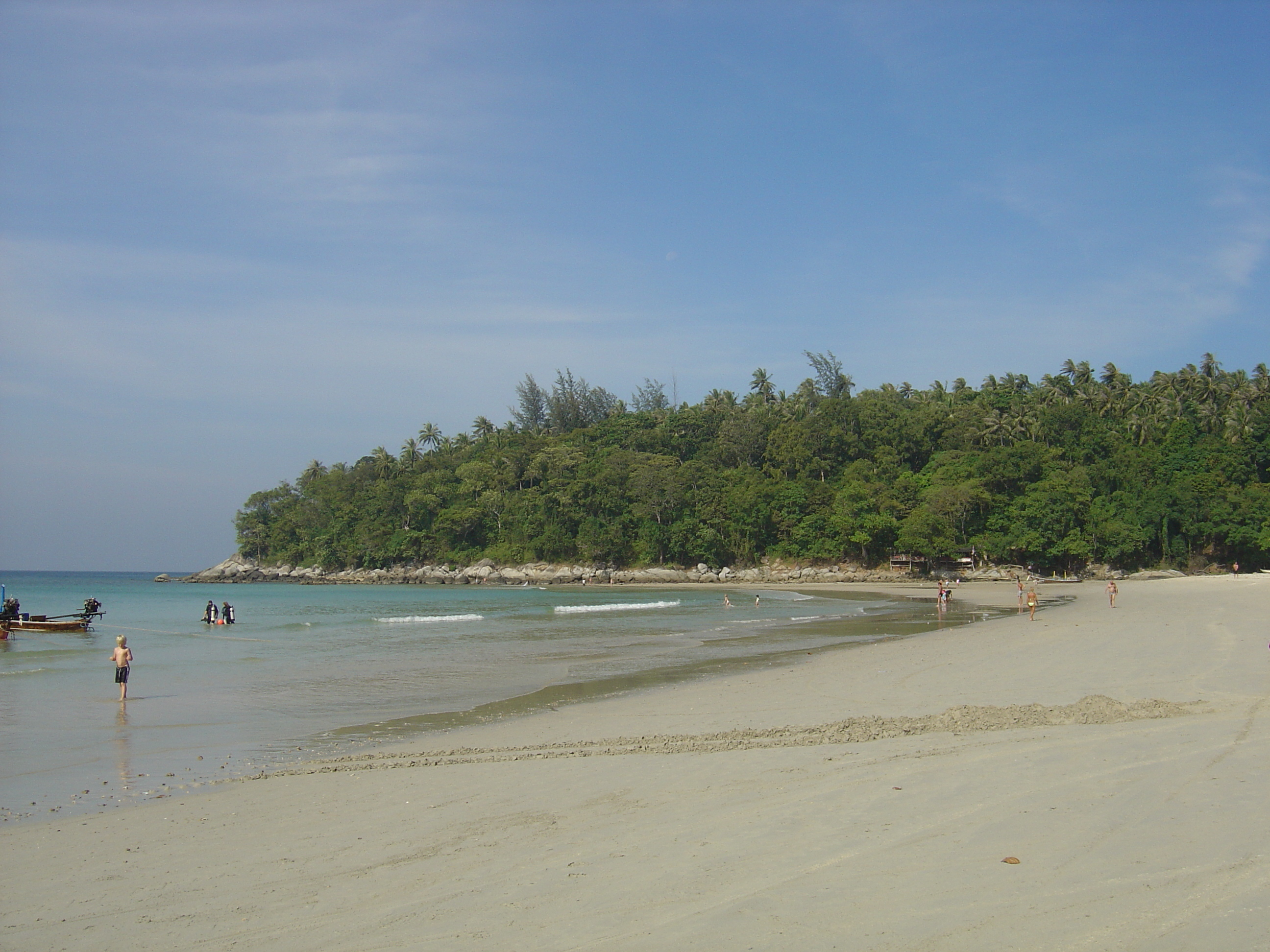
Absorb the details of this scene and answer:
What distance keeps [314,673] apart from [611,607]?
81.2 ft

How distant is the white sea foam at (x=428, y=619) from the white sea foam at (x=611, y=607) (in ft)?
14.5

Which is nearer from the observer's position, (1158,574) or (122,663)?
(122,663)

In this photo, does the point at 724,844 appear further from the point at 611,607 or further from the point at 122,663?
the point at 611,607

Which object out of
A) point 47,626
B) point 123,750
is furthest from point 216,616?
point 123,750

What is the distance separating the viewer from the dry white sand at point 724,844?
436cm

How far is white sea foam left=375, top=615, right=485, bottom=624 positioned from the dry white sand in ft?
88.6

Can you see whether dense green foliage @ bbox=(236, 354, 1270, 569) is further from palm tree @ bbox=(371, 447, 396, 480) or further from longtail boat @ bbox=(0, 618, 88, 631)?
longtail boat @ bbox=(0, 618, 88, 631)

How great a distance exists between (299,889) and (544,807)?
2.19m

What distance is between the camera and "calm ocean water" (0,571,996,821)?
33.3 ft

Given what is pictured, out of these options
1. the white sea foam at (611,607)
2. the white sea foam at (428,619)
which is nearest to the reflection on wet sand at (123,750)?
the white sea foam at (428,619)

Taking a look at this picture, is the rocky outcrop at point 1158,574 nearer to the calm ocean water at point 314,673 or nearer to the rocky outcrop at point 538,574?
the rocky outcrop at point 538,574

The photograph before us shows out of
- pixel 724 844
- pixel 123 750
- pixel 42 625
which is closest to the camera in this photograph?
pixel 724 844

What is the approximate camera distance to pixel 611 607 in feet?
141

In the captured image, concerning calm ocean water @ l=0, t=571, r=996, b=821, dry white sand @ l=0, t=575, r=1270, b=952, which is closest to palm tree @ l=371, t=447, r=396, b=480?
calm ocean water @ l=0, t=571, r=996, b=821
